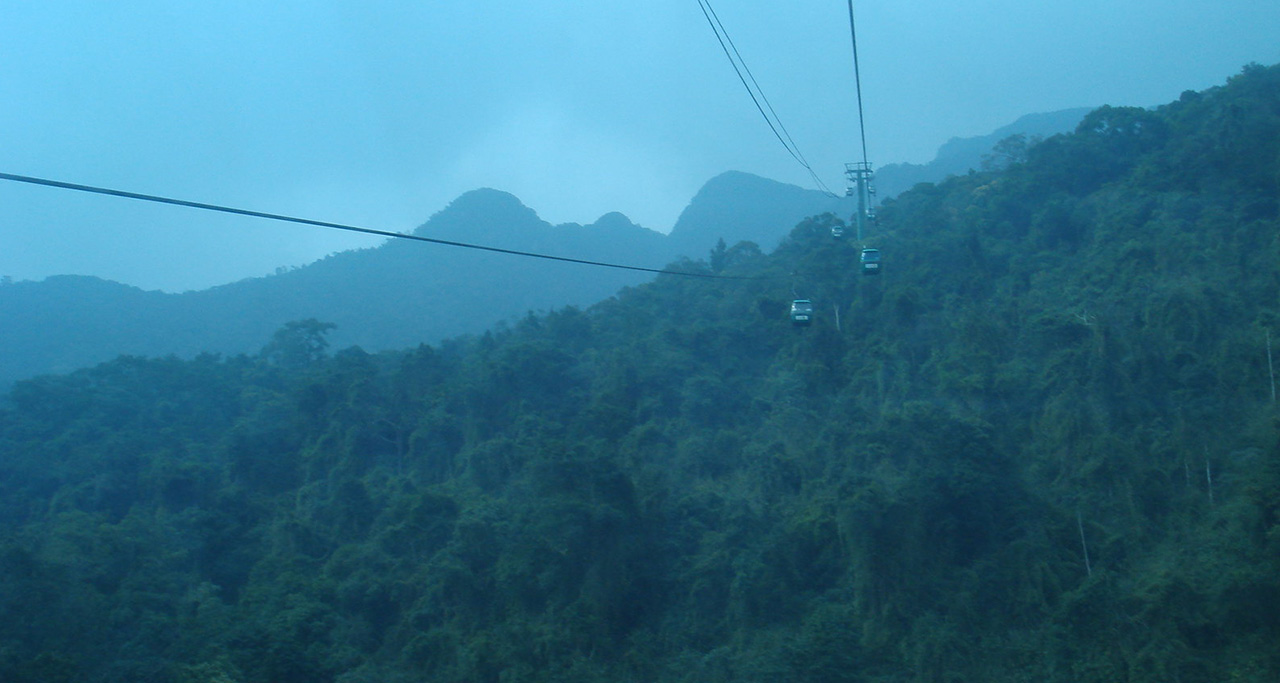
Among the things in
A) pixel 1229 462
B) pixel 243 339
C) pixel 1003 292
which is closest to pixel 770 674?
pixel 1229 462

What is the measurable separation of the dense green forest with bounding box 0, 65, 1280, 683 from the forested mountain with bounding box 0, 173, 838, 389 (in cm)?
1507

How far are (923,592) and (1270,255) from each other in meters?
11.3

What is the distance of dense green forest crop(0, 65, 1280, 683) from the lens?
14.8 meters

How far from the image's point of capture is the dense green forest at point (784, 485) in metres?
14.8

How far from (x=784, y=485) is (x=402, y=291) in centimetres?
4415

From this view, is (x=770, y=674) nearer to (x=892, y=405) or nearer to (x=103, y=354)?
(x=892, y=405)

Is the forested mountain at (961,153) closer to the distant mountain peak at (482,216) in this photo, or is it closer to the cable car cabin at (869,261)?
the distant mountain peak at (482,216)

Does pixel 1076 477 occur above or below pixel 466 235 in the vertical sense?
below

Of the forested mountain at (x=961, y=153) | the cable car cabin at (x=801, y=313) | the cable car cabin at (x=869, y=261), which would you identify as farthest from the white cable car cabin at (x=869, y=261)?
the forested mountain at (x=961, y=153)

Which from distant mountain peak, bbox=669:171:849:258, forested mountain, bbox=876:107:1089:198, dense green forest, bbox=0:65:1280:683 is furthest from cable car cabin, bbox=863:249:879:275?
distant mountain peak, bbox=669:171:849:258

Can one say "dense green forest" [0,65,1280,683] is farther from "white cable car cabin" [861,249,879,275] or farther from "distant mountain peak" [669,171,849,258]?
"distant mountain peak" [669,171,849,258]

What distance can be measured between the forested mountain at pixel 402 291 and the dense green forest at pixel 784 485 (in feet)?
49.4

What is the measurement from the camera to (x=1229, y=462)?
16.0 meters

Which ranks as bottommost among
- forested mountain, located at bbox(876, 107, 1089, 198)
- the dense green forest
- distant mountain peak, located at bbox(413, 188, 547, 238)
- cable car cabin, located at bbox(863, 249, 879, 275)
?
the dense green forest
